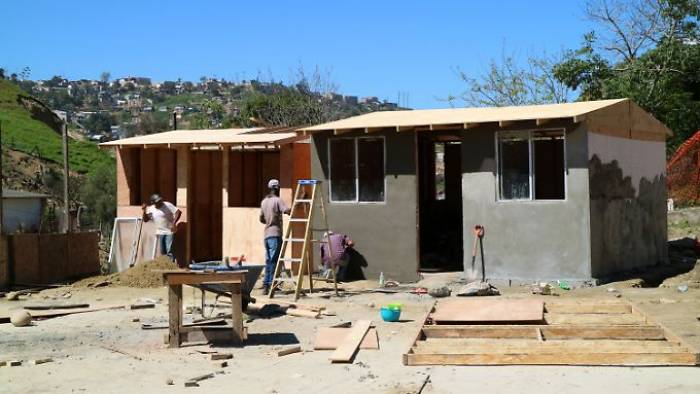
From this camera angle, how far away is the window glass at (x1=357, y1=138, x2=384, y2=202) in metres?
17.5

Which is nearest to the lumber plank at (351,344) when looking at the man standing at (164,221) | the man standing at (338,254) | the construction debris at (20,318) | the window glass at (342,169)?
the construction debris at (20,318)

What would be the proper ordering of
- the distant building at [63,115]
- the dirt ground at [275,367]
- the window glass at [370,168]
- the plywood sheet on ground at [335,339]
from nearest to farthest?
the dirt ground at [275,367] → the plywood sheet on ground at [335,339] → the window glass at [370,168] → the distant building at [63,115]

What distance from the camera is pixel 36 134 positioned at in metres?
57.8

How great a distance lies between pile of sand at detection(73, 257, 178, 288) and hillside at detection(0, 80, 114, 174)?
36132 mm

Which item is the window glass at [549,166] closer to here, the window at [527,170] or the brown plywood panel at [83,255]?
the window at [527,170]

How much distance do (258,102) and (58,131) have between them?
103 feet

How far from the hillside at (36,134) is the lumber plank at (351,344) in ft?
147

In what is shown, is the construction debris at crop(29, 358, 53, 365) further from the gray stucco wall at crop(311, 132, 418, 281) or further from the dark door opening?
the dark door opening

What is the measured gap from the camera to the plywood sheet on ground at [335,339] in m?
10.4

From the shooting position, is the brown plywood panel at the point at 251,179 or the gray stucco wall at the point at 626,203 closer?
the gray stucco wall at the point at 626,203

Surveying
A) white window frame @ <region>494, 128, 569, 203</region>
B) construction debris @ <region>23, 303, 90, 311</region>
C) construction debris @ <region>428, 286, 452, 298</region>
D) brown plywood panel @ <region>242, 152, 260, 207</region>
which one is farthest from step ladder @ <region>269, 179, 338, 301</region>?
brown plywood panel @ <region>242, 152, 260, 207</region>

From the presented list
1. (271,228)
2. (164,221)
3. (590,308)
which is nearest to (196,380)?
(590,308)

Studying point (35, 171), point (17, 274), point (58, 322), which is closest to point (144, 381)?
point (58, 322)

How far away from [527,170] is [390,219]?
2918 millimetres
